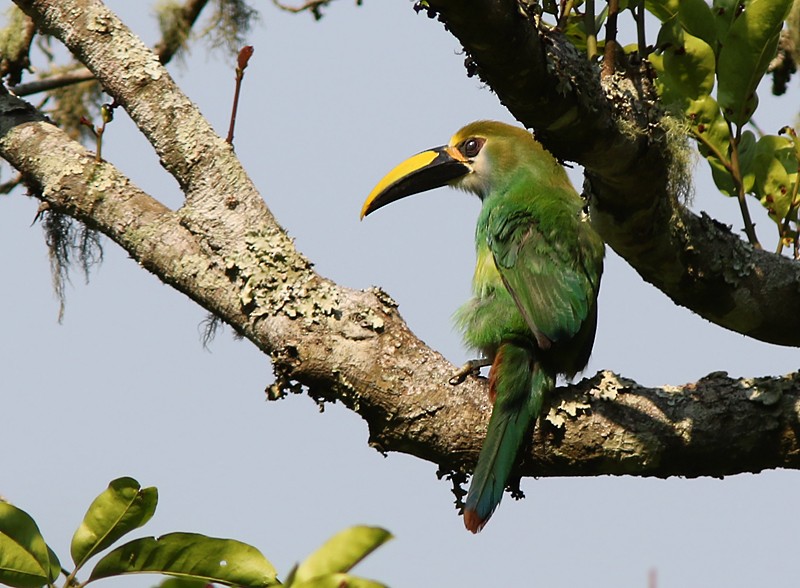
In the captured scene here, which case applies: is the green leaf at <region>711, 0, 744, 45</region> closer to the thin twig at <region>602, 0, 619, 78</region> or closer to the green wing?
the thin twig at <region>602, 0, 619, 78</region>

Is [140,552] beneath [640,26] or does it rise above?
beneath

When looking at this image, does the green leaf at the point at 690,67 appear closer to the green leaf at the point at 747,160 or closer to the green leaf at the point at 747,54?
the green leaf at the point at 747,54

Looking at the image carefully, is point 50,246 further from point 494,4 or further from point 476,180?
point 494,4

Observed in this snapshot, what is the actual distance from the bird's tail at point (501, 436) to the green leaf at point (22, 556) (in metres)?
1.20

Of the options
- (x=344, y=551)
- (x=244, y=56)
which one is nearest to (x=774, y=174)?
(x=244, y=56)

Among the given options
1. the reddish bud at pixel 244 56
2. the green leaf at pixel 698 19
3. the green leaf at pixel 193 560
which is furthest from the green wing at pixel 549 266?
the green leaf at pixel 193 560

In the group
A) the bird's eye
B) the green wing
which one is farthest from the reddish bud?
the bird's eye

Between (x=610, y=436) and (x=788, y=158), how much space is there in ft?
3.15

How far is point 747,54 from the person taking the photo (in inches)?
111

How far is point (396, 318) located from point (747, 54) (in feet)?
3.63

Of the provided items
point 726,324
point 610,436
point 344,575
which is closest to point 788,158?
point 726,324

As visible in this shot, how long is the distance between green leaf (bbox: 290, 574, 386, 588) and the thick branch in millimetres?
858

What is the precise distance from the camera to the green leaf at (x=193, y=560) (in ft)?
6.31

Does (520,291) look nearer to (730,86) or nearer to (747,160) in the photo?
(747,160)
